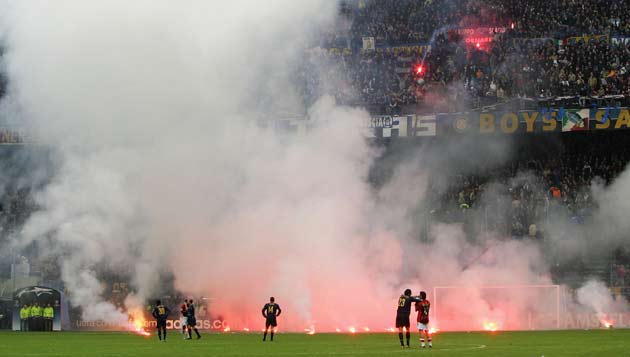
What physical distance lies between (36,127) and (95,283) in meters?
6.78

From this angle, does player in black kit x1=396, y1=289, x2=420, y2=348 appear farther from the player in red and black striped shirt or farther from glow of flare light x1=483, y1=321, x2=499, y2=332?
glow of flare light x1=483, y1=321, x2=499, y2=332

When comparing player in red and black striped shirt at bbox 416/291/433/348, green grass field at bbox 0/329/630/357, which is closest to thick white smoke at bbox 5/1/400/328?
green grass field at bbox 0/329/630/357

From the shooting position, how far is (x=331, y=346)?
29.7 m

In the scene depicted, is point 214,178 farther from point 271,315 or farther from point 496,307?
point 496,307

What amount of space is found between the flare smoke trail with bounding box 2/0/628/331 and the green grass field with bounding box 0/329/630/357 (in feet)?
19.1

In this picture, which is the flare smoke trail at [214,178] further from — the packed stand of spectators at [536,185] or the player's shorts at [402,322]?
the player's shorts at [402,322]

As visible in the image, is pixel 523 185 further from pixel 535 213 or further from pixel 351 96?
A: pixel 351 96

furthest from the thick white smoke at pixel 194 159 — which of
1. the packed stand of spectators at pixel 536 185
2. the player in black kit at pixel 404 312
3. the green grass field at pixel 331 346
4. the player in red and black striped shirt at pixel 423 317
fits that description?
the player in red and black striped shirt at pixel 423 317

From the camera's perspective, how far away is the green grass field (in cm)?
2658

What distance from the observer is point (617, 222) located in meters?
44.5

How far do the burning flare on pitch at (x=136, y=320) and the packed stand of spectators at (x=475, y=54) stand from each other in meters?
11.7

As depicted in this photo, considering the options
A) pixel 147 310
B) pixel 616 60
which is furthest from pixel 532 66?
pixel 147 310

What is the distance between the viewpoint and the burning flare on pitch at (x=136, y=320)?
45.0 metres

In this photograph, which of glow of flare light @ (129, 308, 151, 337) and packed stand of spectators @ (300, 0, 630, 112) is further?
packed stand of spectators @ (300, 0, 630, 112)
